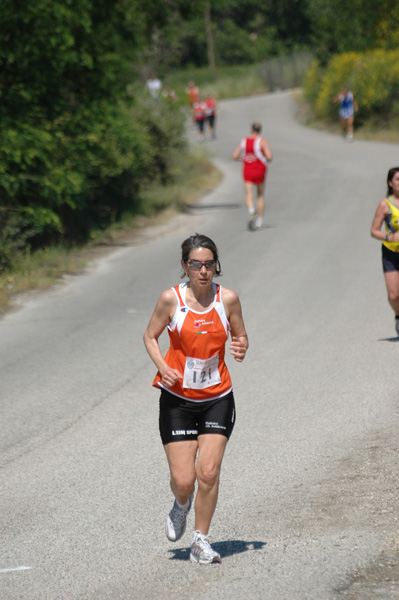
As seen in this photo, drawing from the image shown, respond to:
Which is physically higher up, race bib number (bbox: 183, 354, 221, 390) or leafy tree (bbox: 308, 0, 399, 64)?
leafy tree (bbox: 308, 0, 399, 64)

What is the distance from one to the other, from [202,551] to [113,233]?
1482 cm

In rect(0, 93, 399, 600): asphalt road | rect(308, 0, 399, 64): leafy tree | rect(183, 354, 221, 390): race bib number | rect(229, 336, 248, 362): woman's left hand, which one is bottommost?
rect(0, 93, 399, 600): asphalt road

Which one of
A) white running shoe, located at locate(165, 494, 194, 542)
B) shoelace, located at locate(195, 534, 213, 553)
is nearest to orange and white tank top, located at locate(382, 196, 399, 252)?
white running shoe, located at locate(165, 494, 194, 542)

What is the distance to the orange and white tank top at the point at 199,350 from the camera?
195 inches

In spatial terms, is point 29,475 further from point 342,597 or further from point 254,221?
point 254,221

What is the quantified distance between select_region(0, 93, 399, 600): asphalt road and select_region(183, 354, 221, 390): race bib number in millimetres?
947

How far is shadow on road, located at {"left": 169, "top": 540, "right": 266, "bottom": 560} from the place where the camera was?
16.8 ft

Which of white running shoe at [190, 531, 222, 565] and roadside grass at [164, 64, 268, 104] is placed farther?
roadside grass at [164, 64, 268, 104]

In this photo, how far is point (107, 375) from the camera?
9508mm

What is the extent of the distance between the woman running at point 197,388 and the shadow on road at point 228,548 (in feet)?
0.50

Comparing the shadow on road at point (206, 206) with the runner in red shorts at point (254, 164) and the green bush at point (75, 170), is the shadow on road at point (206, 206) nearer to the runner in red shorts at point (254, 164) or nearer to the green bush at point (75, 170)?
the green bush at point (75, 170)

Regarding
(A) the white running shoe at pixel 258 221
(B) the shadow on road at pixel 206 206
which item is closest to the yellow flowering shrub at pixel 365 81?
(B) the shadow on road at pixel 206 206

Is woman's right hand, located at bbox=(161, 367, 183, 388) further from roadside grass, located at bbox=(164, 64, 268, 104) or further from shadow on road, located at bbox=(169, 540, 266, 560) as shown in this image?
roadside grass, located at bbox=(164, 64, 268, 104)

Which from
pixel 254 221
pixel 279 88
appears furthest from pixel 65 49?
pixel 279 88
